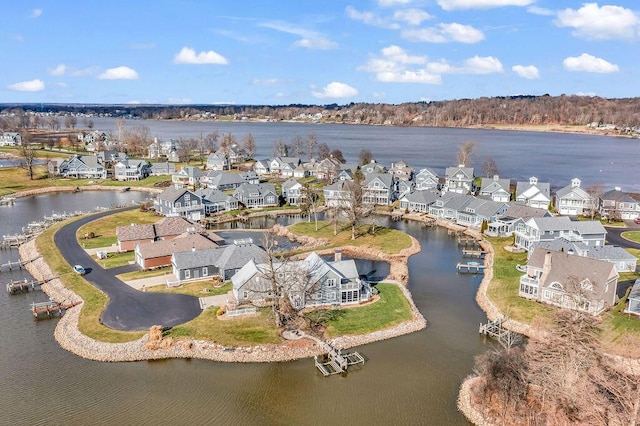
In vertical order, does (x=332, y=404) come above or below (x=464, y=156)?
below

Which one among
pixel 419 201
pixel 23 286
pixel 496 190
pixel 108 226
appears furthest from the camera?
pixel 496 190

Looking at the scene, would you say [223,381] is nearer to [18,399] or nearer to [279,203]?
[18,399]

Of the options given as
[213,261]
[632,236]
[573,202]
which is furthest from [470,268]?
[573,202]

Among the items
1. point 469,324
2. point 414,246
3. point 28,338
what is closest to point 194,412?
point 28,338

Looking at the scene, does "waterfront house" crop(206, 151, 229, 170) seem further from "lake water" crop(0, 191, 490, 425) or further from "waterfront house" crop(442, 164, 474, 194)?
"lake water" crop(0, 191, 490, 425)

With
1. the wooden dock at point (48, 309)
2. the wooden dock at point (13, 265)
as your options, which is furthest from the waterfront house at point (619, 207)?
the wooden dock at point (13, 265)

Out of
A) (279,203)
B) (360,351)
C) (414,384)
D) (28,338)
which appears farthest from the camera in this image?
(279,203)

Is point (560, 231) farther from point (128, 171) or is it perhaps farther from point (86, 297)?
point (128, 171)
